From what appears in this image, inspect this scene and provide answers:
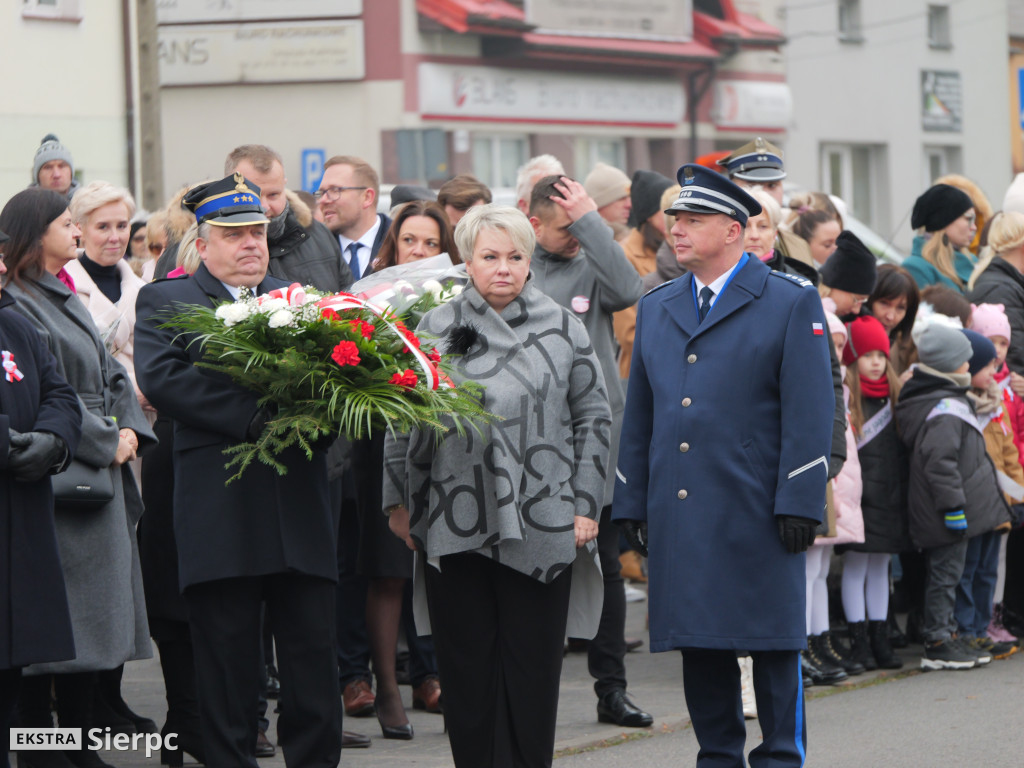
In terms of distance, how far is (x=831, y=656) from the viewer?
8148 mm

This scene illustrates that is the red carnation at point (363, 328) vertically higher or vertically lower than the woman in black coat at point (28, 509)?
higher

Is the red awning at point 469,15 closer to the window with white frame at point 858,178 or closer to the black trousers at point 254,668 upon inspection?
the window with white frame at point 858,178

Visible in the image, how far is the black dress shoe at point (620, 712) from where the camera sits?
7012mm

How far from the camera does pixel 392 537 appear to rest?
276 inches

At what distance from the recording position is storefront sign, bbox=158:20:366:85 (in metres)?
25.6

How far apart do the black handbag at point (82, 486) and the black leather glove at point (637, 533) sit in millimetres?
1919

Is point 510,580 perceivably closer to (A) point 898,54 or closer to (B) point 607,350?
(B) point 607,350

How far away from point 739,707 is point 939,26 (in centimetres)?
3150

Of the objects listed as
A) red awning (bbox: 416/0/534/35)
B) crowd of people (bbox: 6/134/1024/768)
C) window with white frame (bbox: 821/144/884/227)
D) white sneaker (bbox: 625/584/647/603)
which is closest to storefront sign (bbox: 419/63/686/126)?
red awning (bbox: 416/0/534/35)

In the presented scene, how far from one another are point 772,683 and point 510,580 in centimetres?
95

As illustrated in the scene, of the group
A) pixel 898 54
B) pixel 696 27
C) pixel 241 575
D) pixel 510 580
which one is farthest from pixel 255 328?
pixel 898 54

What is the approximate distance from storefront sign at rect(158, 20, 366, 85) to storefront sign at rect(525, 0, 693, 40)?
10.8 feet

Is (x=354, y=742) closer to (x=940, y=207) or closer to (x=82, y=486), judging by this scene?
(x=82, y=486)

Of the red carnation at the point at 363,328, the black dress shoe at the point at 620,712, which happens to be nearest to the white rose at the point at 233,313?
the red carnation at the point at 363,328
